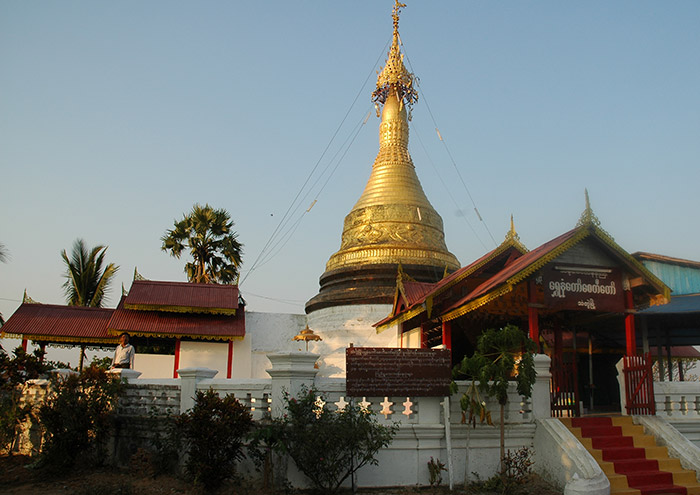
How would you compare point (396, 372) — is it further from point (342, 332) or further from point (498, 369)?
point (342, 332)

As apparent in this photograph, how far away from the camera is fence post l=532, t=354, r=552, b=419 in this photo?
37.5 feet

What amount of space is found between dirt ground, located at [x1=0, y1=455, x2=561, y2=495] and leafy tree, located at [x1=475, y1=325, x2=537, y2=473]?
136cm

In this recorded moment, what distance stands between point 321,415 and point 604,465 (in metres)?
4.83

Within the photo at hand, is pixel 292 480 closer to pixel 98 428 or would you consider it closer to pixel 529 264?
pixel 98 428

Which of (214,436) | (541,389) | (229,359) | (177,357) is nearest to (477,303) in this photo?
(541,389)

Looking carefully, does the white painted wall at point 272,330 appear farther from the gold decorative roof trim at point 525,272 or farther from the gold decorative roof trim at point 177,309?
the gold decorative roof trim at point 525,272

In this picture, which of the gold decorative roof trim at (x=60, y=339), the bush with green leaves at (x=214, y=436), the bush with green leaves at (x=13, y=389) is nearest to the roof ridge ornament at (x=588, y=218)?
the bush with green leaves at (x=214, y=436)

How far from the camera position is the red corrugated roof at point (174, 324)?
2086 cm

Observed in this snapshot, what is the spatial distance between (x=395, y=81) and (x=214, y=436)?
24.2m

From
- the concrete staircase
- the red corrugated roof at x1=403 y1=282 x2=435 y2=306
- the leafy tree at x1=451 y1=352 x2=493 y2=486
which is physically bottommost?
the concrete staircase

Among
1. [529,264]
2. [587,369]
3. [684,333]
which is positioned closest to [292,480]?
[529,264]

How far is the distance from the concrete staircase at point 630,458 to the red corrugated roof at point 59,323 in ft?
52.4

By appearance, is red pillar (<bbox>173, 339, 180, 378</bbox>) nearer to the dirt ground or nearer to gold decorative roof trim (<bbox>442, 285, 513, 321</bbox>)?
the dirt ground

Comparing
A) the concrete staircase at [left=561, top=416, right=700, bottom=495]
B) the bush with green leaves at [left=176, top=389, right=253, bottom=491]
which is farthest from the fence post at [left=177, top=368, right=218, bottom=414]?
the concrete staircase at [left=561, top=416, right=700, bottom=495]
